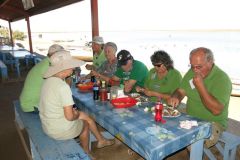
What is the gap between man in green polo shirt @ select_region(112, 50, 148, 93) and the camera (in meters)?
3.22

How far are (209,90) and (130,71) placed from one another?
4.32 feet

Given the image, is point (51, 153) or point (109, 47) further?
point (109, 47)

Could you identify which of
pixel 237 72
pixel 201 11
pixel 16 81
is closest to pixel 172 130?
pixel 16 81

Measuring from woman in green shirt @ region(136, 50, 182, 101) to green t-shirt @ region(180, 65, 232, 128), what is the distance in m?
0.19

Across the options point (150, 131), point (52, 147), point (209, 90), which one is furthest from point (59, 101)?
point (209, 90)

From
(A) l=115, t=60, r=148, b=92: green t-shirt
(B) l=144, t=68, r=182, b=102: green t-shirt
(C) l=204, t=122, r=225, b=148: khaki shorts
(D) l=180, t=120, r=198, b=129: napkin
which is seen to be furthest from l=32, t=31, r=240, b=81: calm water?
(D) l=180, t=120, r=198, b=129: napkin

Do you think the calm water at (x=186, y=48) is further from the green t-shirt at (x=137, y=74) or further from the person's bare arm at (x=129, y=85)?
the person's bare arm at (x=129, y=85)

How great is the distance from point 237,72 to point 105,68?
8.37 metres

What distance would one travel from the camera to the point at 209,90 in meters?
2.39

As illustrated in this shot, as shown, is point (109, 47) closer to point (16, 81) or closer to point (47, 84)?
point (47, 84)

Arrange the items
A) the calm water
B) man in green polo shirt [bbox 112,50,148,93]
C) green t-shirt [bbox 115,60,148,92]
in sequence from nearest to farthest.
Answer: man in green polo shirt [bbox 112,50,148,93] < green t-shirt [bbox 115,60,148,92] < the calm water

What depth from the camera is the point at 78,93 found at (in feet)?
10.1

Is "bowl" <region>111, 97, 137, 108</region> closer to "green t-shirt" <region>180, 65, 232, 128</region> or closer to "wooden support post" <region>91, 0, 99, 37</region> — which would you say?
"green t-shirt" <region>180, 65, 232, 128</region>

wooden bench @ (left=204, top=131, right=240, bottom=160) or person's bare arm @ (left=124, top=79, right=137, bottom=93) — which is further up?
person's bare arm @ (left=124, top=79, right=137, bottom=93)
